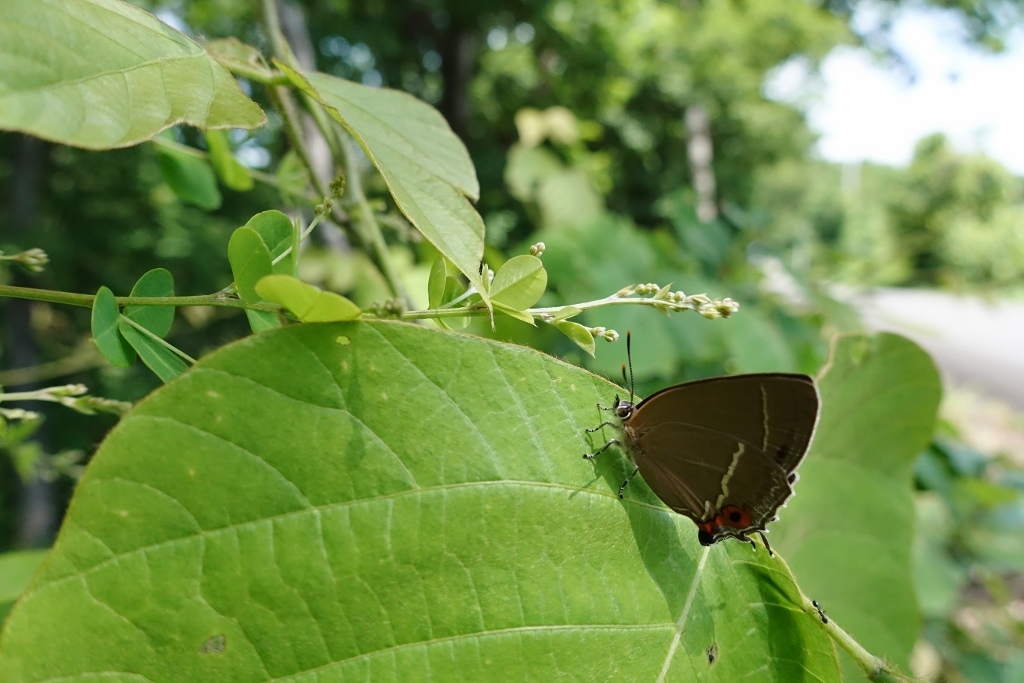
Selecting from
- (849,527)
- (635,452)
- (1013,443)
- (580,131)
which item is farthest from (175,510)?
(1013,443)

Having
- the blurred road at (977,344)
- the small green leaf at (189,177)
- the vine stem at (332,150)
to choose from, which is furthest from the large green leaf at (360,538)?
the blurred road at (977,344)

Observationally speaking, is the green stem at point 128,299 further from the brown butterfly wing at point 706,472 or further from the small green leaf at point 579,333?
the brown butterfly wing at point 706,472

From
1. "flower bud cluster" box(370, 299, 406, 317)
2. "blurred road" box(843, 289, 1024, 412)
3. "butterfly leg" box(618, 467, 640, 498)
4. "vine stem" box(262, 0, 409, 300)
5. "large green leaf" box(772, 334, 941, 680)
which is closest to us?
"flower bud cluster" box(370, 299, 406, 317)

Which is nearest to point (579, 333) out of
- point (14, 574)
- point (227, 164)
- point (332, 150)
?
point (332, 150)

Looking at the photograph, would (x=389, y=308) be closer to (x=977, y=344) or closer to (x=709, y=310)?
(x=709, y=310)

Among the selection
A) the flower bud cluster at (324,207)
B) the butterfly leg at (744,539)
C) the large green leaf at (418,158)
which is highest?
the large green leaf at (418,158)

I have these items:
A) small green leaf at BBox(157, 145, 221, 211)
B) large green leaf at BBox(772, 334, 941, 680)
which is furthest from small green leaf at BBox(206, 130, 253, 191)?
large green leaf at BBox(772, 334, 941, 680)

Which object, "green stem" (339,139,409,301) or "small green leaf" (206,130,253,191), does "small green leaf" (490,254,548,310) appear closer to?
"green stem" (339,139,409,301)
